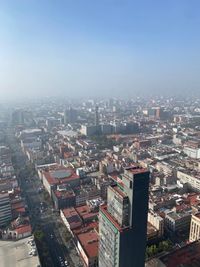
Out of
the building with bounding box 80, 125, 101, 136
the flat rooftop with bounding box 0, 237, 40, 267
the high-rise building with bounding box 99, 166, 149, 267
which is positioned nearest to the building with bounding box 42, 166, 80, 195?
the flat rooftop with bounding box 0, 237, 40, 267

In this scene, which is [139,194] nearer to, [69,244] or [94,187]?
[69,244]

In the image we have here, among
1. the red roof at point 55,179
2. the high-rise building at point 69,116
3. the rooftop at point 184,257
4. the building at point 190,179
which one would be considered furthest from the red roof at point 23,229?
the high-rise building at point 69,116

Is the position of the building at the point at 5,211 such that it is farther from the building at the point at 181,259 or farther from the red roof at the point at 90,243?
the building at the point at 181,259

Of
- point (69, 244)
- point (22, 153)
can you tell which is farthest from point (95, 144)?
point (69, 244)

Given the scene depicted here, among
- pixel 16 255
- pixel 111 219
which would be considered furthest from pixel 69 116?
pixel 111 219

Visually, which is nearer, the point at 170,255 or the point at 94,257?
the point at 170,255

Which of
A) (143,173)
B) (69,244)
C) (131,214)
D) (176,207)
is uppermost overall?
(143,173)

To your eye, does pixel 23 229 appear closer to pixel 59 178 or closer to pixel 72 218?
pixel 72 218
